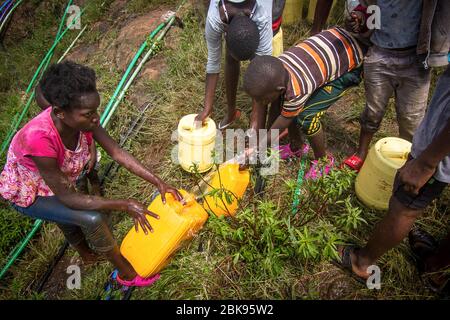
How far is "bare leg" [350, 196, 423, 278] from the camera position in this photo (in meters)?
1.79

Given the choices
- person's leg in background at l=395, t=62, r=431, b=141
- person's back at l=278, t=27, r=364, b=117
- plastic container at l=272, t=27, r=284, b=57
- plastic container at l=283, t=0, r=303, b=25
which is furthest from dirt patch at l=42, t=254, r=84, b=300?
plastic container at l=283, t=0, r=303, b=25

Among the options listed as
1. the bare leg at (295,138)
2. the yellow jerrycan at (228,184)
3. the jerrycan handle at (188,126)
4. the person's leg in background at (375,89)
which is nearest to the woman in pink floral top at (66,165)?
the yellow jerrycan at (228,184)

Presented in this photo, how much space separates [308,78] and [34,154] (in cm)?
178

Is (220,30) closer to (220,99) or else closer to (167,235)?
(220,99)

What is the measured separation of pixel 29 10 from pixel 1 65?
1.28 meters

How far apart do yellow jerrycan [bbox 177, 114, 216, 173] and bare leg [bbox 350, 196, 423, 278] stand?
130 centimetres

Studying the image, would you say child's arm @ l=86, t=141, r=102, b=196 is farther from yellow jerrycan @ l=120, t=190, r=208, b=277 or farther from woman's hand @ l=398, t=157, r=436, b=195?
woman's hand @ l=398, t=157, r=436, b=195

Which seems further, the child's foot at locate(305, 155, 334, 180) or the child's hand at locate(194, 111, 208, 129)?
the child's hand at locate(194, 111, 208, 129)

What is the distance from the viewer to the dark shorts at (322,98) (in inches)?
104

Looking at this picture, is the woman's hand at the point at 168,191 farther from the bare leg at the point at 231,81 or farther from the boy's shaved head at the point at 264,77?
the bare leg at the point at 231,81

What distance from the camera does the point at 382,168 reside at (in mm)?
2346
